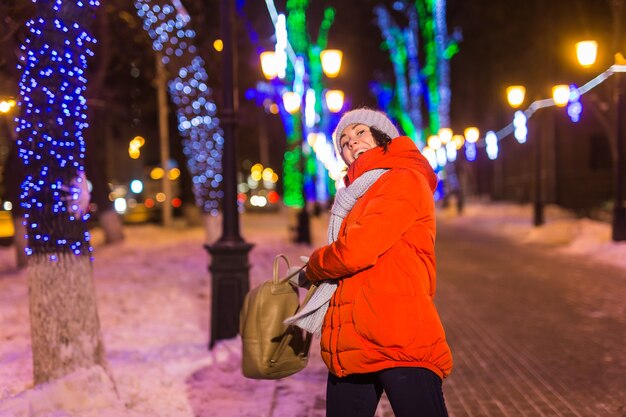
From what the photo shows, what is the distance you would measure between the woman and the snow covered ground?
8.69 ft

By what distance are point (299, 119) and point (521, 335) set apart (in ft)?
46.6

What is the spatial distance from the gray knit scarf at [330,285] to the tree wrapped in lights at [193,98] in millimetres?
12500

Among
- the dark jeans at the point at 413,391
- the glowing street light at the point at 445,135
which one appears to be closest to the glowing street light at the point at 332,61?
the dark jeans at the point at 413,391

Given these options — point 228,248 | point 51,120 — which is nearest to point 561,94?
point 228,248

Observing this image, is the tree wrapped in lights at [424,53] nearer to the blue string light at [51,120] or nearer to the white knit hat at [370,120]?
the blue string light at [51,120]

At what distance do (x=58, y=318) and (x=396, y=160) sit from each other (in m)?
3.32

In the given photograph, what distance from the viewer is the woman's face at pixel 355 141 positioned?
3.30 meters

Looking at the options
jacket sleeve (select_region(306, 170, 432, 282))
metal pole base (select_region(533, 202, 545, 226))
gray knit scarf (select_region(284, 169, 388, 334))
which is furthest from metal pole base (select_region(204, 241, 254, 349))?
metal pole base (select_region(533, 202, 545, 226))

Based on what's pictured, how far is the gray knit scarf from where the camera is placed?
123 inches

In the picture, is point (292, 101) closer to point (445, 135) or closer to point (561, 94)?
point (561, 94)

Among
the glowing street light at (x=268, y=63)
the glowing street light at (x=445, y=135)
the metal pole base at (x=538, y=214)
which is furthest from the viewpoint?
the glowing street light at (x=445, y=135)

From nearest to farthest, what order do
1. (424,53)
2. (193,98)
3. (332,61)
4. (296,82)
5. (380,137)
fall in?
(380,137), (193,98), (332,61), (296,82), (424,53)

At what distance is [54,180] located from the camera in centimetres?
540

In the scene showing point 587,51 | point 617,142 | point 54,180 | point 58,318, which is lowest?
point 58,318
